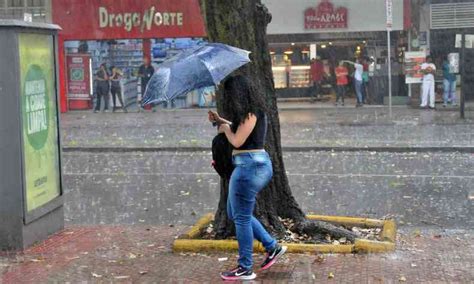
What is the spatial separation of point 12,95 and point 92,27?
806 inches

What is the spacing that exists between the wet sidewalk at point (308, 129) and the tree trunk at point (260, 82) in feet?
28.0

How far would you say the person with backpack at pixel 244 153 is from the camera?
5398 millimetres

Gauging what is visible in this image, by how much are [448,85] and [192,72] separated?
2002cm

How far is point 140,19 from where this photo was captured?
85.8 feet

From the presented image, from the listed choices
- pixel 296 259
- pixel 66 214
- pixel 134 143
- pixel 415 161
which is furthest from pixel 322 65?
pixel 296 259

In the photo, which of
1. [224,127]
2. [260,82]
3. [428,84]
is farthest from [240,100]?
[428,84]

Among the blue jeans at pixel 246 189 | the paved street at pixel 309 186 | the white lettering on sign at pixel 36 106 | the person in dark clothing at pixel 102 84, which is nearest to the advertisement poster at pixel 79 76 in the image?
the person in dark clothing at pixel 102 84

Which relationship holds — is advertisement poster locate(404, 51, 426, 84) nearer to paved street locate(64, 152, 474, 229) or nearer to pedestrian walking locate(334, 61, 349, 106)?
pedestrian walking locate(334, 61, 349, 106)

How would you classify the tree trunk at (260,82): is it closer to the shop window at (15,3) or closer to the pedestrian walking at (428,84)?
the pedestrian walking at (428,84)

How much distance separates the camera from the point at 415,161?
13.7 metres

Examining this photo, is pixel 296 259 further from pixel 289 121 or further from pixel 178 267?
pixel 289 121

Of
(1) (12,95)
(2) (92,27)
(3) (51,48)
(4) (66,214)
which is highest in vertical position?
(2) (92,27)

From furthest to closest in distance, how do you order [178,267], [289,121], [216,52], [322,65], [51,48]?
[322,65] < [289,121] < [51,48] < [178,267] < [216,52]

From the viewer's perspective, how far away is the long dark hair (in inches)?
212
